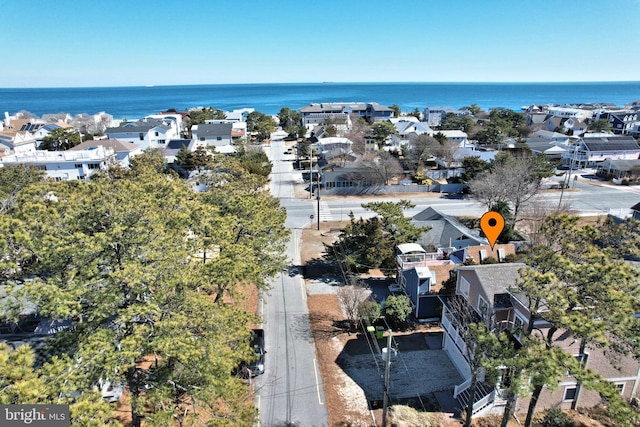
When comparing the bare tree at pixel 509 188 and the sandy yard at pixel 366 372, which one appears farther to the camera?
the bare tree at pixel 509 188

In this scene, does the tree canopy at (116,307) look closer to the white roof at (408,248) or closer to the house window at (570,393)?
the house window at (570,393)

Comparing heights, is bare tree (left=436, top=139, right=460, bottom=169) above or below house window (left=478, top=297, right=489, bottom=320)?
above

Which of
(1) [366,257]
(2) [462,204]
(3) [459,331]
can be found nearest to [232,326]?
(3) [459,331]

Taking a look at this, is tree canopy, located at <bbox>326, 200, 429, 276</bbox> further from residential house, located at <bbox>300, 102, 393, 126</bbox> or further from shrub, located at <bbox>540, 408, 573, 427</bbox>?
residential house, located at <bbox>300, 102, 393, 126</bbox>

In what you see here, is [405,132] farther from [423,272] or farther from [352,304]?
[352,304]

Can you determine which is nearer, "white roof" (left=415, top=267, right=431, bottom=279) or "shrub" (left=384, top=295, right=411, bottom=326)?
"shrub" (left=384, top=295, right=411, bottom=326)

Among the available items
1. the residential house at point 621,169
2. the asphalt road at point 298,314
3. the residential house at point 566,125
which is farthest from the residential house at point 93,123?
the residential house at point 566,125

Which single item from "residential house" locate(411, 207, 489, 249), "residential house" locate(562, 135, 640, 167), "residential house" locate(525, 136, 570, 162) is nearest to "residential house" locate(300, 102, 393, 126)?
"residential house" locate(525, 136, 570, 162)
